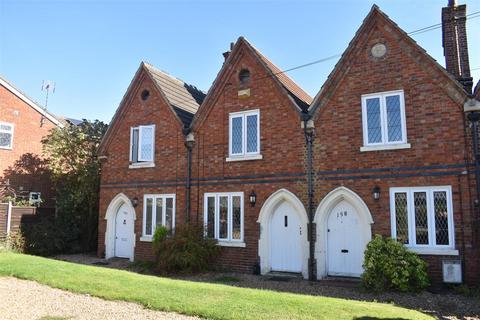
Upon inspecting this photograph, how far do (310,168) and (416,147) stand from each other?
130 inches

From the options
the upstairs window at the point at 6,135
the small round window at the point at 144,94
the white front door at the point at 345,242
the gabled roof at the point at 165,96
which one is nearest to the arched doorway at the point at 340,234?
the white front door at the point at 345,242

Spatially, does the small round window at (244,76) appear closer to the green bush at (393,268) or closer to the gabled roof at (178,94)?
the gabled roof at (178,94)

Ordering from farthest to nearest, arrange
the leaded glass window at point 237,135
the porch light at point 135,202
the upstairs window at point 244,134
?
A: 1. the porch light at point 135,202
2. the leaded glass window at point 237,135
3. the upstairs window at point 244,134

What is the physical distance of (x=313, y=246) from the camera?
43.1 feet

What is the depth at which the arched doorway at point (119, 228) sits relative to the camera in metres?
17.7

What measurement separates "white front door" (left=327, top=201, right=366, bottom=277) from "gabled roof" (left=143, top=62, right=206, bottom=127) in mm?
7351

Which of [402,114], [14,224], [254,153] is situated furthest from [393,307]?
[14,224]

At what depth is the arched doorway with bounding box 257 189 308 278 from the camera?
44.7ft

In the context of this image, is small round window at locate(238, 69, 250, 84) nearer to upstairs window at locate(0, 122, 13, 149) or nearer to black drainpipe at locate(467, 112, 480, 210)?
black drainpipe at locate(467, 112, 480, 210)

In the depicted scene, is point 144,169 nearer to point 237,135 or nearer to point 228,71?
point 237,135

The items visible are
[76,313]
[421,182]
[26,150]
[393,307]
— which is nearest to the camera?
[76,313]

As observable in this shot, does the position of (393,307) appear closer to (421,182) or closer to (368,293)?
(368,293)

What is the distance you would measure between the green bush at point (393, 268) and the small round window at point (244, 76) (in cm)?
776

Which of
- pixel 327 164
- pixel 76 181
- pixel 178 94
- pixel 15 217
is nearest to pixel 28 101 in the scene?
pixel 76 181
